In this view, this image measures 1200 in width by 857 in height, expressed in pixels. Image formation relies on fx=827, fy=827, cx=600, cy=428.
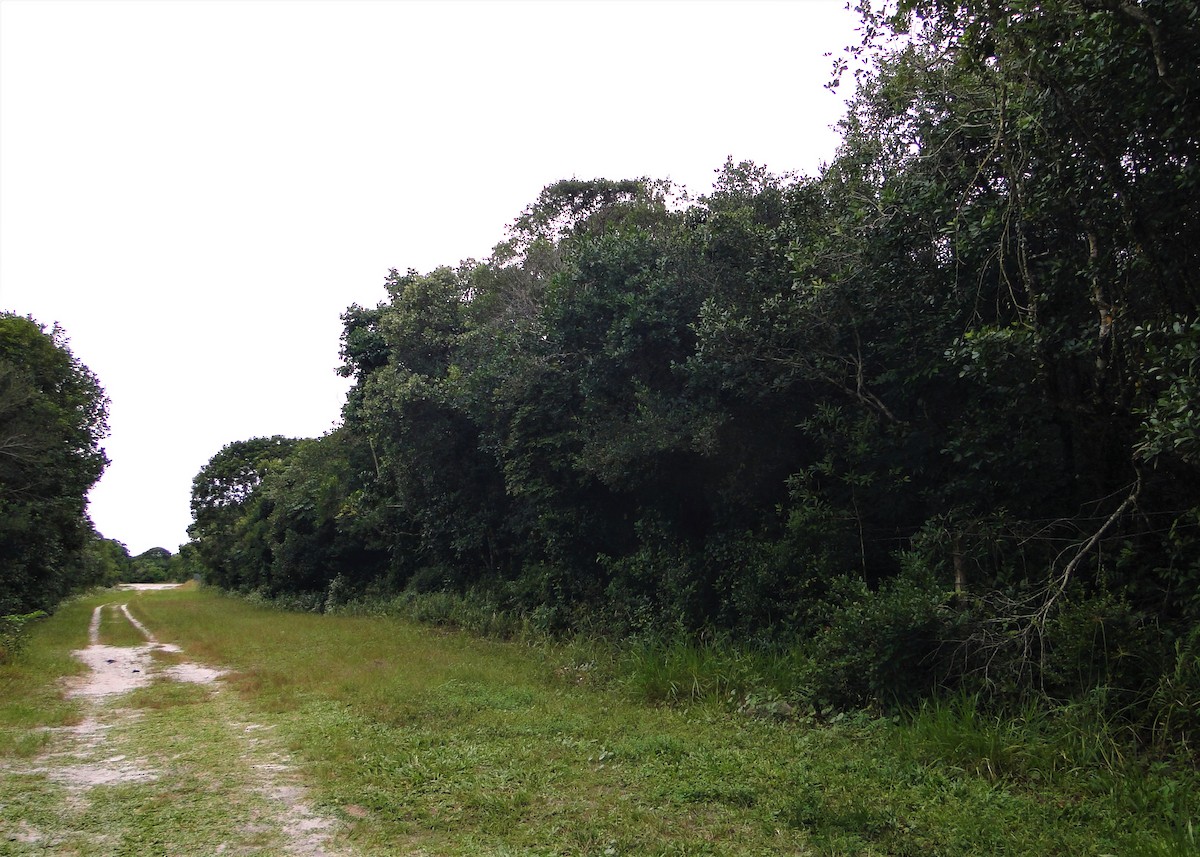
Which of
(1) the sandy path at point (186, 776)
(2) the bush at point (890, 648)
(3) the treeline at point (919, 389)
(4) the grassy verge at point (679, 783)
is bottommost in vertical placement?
(4) the grassy verge at point (679, 783)

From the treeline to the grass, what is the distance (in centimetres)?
105

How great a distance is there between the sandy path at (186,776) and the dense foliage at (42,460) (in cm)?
1284

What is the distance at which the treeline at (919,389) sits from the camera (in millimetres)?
6980

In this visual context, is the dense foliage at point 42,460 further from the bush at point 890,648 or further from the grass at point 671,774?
the bush at point 890,648

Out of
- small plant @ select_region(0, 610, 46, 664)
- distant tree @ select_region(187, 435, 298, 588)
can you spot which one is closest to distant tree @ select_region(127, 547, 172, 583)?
distant tree @ select_region(187, 435, 298, 588)

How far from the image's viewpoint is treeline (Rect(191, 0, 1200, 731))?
22.9 ft

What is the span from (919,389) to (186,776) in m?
8.71

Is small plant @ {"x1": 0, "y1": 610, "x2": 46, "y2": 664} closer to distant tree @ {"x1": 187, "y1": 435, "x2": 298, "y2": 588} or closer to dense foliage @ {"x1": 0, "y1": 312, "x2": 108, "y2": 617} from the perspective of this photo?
dense foliage @ {"x1": 0, "y1": 312, "x2": 108, "y2": 617}

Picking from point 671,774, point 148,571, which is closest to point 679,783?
point 671,774

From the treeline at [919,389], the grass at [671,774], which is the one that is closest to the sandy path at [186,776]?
the grass at [671,774]

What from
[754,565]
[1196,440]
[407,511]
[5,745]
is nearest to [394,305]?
[407,511]

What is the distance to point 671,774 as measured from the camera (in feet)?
21.4

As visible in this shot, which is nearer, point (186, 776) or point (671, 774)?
point (671, 774)

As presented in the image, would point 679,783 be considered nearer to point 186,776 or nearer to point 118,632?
point 186,776
